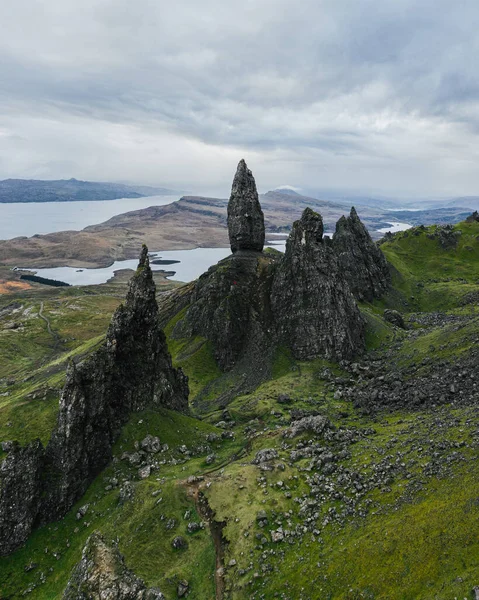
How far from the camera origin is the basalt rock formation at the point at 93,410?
5069cm

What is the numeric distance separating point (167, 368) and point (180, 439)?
50.4 feet

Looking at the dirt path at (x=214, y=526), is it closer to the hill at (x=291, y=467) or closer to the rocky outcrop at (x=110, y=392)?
the hill at (x=291, y=467)

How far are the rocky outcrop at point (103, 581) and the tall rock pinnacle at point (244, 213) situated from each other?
105986 millimetres

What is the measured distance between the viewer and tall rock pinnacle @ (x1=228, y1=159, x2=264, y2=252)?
430ft

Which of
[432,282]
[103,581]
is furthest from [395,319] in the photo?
[103,581]

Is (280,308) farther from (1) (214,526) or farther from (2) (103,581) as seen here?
(2) (103,581)

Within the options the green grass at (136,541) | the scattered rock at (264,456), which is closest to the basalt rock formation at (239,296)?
the scattered rock at (264,456)

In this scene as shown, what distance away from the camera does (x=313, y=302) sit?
109 m

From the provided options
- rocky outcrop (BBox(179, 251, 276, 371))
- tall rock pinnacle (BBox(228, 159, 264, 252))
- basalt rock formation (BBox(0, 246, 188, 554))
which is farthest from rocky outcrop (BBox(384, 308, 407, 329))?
basalt rock formation (BBox(0, 246, 188, 554))

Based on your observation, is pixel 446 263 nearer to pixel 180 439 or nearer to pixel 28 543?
pixel 180 439

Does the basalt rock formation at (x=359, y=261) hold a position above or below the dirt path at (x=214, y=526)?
above

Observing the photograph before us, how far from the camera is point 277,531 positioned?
43.9 metres

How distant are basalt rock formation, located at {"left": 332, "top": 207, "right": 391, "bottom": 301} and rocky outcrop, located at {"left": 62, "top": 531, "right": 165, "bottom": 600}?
12249 cm

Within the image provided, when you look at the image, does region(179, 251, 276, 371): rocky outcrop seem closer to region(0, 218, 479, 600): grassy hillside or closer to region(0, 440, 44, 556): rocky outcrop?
region(0, 218, 479, 600): grassy hillside
